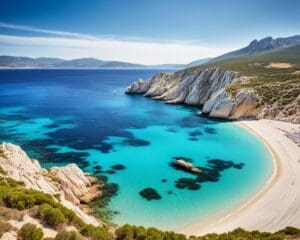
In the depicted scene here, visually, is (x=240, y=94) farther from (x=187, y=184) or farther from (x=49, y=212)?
(x=49, y=212)

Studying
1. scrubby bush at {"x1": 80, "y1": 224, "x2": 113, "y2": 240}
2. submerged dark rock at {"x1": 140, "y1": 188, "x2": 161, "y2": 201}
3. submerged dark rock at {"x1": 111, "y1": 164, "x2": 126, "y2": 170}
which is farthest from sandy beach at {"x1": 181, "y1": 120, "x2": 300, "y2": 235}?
submerged dark rock at {"x1": 111, "y1": 164, "x2": 126, "y2": 170}

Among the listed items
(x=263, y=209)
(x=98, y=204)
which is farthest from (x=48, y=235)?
(x=263, y=209)

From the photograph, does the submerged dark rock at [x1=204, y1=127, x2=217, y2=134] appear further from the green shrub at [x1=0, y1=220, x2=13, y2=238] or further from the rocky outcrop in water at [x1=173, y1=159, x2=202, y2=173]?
the green shrub at [x1=0, y1=220, x2=13, y2=238]

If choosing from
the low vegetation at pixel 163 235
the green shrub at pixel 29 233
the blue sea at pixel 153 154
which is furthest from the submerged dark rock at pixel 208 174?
the green shrub at pixel 29 233

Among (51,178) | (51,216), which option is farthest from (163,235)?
(51,178)

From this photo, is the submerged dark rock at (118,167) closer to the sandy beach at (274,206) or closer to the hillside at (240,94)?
the sandy beach at (274,206)

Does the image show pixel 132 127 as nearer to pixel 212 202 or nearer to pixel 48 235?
pixel 212 202
